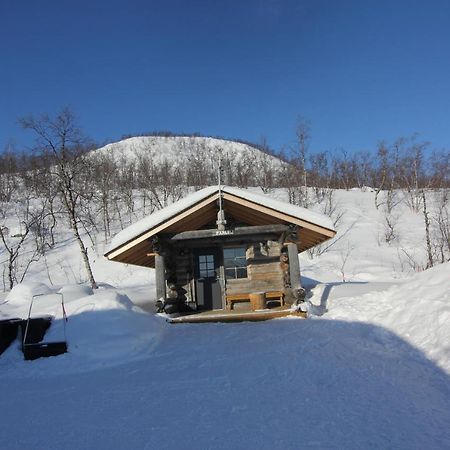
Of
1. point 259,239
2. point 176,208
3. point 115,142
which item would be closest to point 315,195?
point 259,239

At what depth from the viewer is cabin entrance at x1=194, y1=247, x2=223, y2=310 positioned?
13133 millimetres

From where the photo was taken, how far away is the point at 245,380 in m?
5.03

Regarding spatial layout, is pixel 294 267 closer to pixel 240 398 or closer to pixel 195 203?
pixel 195 203

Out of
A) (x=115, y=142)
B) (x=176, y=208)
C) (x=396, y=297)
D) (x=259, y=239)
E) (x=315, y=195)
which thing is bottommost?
(x=396, y=297)

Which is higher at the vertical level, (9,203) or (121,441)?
(9,203)

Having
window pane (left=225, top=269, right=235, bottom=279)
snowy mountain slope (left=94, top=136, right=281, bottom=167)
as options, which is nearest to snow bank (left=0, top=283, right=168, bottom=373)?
window pane (left=225, top=269, right=235, bottom=279)

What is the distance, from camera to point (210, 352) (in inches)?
264

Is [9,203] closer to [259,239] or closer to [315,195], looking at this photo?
[315,195]

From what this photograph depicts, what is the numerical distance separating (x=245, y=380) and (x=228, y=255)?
8318 mm

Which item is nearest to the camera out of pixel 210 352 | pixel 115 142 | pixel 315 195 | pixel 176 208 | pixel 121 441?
pixel 121 441

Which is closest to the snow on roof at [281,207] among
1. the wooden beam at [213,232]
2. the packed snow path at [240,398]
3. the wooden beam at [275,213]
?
the wooden beam at [275,213]

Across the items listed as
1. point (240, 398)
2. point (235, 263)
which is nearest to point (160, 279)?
point (235, 263)

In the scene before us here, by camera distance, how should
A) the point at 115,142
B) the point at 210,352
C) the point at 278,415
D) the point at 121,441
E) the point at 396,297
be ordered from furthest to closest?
the point at 115,142
the point at 396,297
the point at 210,352
the point at 278,415
the point at 121,441

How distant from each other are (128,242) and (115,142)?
89348 mm
